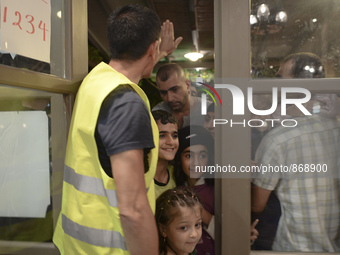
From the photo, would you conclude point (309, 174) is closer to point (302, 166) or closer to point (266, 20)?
point (302, 166)

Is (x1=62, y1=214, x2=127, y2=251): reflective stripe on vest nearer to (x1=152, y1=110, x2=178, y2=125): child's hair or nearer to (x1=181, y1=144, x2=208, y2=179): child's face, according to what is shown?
(x1=181, y1=144, x2=208, y2=179): child's face

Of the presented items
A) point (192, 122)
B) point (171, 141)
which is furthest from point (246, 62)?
point (171, 141)

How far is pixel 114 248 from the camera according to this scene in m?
1.05

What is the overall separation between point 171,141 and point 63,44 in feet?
2.28

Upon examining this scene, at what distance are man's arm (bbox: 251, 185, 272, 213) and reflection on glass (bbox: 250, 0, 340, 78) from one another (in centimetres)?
50

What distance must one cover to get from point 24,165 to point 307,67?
1.25 metres

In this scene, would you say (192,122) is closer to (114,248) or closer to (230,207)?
(230,207)

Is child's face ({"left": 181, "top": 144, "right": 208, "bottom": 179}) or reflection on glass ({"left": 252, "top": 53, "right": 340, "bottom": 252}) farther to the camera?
child's face ({"left": 181, "top": 144, "right": 208, "bottom": 179})

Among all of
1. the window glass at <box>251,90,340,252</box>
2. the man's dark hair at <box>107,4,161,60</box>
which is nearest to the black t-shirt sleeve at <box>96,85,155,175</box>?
the man's dark hair at <box>107,4,161,60</box>

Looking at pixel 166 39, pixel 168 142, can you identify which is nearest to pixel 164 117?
pixel 168 142

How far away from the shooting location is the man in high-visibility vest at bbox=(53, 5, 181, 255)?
3.09 feet

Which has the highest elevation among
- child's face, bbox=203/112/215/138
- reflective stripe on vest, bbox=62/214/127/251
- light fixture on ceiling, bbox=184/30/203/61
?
light fixture on ceiling, bbox=184/30/203/61

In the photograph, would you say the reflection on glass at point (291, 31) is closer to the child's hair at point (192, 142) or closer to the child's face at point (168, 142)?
the child's hair at point (192, 142)

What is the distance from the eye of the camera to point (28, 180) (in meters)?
1.26
